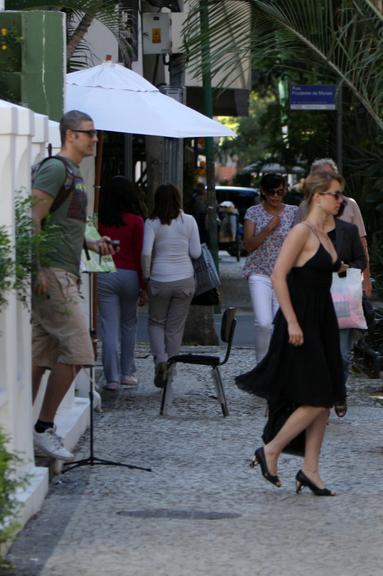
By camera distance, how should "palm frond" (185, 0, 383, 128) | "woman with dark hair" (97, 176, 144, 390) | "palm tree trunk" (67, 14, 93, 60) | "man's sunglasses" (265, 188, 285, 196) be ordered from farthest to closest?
"palm tree trunk" (67, 14, 93, 60)
"palm frond" (185, 0, 383, 128)
"woman with dark hair" (97, 176, 144, 390)
"man's sunglasses" (265, 188, 285, 196)

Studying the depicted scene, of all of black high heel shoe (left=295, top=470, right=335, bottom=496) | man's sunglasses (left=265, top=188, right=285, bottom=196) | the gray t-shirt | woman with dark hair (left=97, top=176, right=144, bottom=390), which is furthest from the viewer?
woman with dark hair (left=97, top=176, right=144, bottom=390)

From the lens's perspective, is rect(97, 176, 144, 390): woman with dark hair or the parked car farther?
the parked car

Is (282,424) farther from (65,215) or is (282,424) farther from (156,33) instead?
(156,33)

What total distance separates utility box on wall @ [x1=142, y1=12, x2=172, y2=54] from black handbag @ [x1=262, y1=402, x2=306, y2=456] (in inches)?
294

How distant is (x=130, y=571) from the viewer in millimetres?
6125

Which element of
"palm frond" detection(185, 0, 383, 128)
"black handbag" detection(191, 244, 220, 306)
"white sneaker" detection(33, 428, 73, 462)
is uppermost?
"palm frond" detection(185, 0, 383, 128)

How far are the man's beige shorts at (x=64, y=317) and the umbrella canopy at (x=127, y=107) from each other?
9.78 ft

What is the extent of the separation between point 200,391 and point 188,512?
4.90 metres

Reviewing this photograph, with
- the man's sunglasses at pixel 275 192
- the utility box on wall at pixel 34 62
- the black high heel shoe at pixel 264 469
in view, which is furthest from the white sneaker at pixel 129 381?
the black high heel shoe at pixel 264 469

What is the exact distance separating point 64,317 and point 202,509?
50.9 inches

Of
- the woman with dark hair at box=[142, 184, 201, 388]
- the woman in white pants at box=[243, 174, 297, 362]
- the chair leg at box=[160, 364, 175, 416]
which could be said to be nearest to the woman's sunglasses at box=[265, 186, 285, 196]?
the woman in white pants at box=[243, 174, 297, 362]

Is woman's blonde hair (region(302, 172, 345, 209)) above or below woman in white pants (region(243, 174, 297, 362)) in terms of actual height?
above

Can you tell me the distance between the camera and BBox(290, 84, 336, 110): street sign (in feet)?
68.1

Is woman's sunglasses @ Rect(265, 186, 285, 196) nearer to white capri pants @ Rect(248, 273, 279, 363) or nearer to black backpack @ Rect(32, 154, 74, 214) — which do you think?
white capri pants @ Rect(248, 273, 279, 363)
